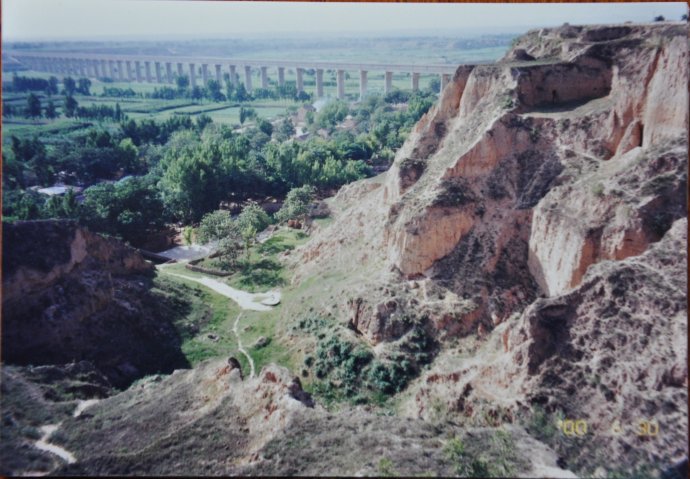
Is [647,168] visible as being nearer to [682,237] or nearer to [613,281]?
[682,237]

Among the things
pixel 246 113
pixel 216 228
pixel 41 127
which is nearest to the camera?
pixel 41 127

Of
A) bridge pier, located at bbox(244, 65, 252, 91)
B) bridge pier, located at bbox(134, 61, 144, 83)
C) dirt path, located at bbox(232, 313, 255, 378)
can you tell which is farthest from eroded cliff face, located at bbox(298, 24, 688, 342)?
bridge pier, located at bbox(134, 61, 144, 83)

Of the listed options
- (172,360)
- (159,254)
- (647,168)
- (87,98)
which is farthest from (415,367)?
(87,98)

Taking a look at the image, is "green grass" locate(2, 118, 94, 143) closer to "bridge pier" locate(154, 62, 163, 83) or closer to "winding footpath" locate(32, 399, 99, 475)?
"bridge pier" locate(154, 62, 163, 83)

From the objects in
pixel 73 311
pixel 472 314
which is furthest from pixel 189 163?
pixel 472 314

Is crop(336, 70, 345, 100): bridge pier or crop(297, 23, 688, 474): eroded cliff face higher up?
crop(336, 70, 345, 100): bridge pier

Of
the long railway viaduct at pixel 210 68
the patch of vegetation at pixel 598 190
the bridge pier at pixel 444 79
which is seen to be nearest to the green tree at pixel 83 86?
the long railway viaduct at pixel 210 68

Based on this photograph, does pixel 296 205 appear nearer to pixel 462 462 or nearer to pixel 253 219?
pixel 253 219
